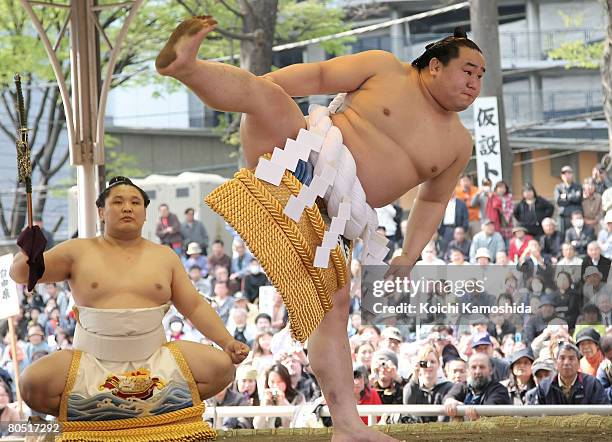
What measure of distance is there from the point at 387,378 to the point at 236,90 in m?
2.59

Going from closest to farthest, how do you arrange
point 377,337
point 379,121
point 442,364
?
1. point 379,121
2. point 442,364
3. point 377,337

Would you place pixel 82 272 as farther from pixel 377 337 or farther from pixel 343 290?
pixel 377 337

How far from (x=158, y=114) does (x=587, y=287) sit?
5.74 meters

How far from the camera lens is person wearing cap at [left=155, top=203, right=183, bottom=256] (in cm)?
721

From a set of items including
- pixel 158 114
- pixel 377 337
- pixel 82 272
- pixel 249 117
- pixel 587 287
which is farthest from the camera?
pixel 158 114

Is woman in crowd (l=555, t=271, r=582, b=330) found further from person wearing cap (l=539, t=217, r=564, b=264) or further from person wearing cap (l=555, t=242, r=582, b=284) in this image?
person wearing cap (l=539, t=217, r=564, b=264)

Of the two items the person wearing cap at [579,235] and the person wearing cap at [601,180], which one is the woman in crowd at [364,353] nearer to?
the person wearing cap at [579,235]

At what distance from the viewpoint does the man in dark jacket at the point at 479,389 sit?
4.16m

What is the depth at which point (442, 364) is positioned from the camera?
4.68 meters

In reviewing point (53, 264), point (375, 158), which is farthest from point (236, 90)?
point (53, 264)

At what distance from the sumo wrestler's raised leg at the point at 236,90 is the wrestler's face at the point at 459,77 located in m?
0.33

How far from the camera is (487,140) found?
7922 millimetres

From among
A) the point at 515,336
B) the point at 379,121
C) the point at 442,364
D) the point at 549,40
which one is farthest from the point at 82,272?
the point at 549,40

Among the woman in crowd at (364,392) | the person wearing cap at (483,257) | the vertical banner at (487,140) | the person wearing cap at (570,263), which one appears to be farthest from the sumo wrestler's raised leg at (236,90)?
the vertical banner at (487,140)
